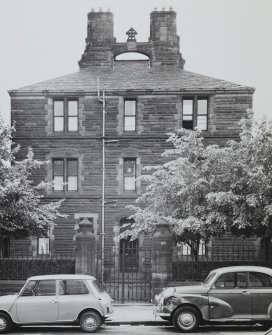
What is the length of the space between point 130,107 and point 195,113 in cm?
364

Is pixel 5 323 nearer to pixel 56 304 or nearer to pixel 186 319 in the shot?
pixel 56 304

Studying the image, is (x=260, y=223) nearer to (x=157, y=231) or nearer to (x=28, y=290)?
(x=157, y=231)

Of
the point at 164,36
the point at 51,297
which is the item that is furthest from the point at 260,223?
the point at 164,36

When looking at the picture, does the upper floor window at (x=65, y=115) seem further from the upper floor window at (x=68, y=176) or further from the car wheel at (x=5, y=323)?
the car wheel at (x=5, y=323)

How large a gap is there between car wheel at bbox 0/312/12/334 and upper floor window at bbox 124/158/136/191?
18.4m

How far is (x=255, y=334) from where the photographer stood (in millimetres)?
15141

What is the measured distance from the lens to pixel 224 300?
15.5 meters

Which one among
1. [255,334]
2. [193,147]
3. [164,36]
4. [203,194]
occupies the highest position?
[164,36]

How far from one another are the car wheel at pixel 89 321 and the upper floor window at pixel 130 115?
19.0 metres

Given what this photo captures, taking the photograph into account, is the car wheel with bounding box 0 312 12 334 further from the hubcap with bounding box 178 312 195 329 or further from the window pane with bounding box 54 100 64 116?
the window pane with bounding box 54 100 64 116

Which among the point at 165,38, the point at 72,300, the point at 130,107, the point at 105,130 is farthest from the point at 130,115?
the point at 72,300

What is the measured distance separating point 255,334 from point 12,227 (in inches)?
504

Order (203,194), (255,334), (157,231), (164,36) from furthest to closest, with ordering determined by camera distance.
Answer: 1. (164,36)
2. (203,194)
3. (157,231)
4. (255,334)

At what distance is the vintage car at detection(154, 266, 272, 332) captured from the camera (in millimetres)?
15484
